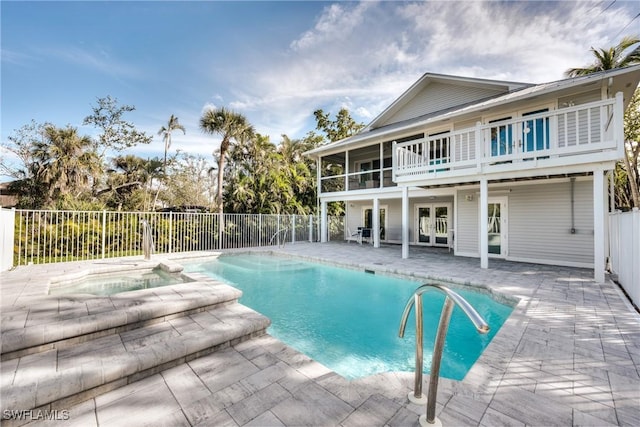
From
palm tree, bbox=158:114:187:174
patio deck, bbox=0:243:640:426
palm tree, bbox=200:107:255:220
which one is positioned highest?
palm tree, bbox=158:114:187:174

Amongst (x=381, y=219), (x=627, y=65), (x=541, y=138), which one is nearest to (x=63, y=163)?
(x=381, y=219)

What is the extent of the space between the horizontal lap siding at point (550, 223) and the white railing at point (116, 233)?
10084 mm

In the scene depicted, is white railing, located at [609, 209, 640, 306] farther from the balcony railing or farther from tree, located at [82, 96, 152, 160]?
tree, located at [82, 96, 152, 160]

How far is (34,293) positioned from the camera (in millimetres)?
4363

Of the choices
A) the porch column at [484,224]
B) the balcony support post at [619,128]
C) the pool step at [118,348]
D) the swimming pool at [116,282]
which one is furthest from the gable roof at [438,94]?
the pool step at [118,348]

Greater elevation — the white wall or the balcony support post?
the balcony support post

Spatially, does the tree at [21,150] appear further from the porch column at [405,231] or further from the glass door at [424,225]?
the glass door at [424,225]

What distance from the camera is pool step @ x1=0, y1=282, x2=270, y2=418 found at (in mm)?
2121

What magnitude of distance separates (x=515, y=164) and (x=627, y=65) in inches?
542

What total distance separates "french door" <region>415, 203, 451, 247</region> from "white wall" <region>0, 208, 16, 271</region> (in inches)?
576

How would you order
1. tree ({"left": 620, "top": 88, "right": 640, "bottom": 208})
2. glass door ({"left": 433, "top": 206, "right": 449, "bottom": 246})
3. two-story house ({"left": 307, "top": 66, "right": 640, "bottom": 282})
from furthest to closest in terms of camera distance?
tree ({"left": 620, "top": 88, "right": 640, "bottom": 208})
glass door ({"left": 433, "top": 206, "right": 449, "bottom": 246})
two-story house ({"left": 307, "top": 66, "right": 640, "bottom": 282})

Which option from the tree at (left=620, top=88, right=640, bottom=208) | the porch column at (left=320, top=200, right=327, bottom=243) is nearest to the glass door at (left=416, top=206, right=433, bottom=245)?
the porch column at (left=320, top=200, right=327, bottom=243)

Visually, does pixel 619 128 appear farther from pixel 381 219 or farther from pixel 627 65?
pixel 627 65

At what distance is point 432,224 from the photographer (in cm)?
1341
